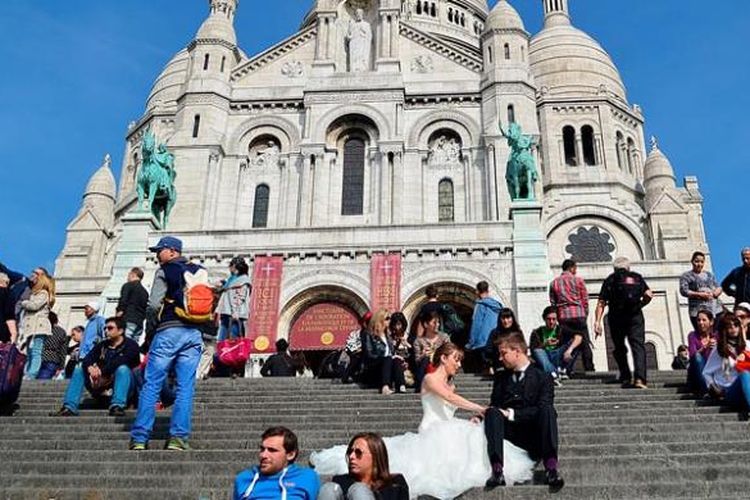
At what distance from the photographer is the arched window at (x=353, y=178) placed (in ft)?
89.1

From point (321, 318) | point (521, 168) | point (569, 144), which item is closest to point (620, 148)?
point (569, 144)

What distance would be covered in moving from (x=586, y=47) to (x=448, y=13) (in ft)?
36.0

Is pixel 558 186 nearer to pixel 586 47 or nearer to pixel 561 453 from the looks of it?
pixel 586 47

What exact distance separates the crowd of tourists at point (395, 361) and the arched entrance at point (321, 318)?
5861 mm

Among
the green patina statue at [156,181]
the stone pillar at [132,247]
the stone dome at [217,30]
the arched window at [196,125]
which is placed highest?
the stone dome at [217,30]

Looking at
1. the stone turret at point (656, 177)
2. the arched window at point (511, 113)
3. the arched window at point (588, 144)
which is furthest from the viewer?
the arched window at point (588, 144)

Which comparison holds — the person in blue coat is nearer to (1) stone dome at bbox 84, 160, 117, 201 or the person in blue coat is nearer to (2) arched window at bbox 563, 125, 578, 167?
(2) arched window at bbox 563, 125, 578, 167

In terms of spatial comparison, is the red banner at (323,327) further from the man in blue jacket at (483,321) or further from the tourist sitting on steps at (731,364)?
the tourist sitting on steps at (731,364)

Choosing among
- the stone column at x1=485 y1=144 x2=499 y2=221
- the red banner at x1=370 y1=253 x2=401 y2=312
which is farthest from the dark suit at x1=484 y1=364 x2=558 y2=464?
the stone column at x1=485 y1=144 x2=499 y2=221

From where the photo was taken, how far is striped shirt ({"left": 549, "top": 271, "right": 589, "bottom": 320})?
12.3m

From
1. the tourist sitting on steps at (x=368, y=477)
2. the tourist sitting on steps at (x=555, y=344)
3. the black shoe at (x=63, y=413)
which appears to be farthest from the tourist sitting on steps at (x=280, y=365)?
the tourist sitting on steps at (x=368, y=477)

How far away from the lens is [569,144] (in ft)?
130

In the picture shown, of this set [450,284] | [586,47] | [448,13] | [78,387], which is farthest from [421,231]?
[448,13]

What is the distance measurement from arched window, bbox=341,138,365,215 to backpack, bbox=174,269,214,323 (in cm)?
1889
